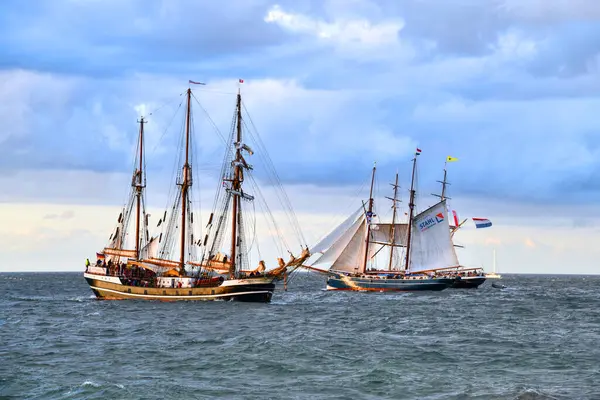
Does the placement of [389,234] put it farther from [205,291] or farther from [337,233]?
[205,291]

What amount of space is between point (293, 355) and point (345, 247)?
93504mm

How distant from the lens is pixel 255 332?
63562 millimetres

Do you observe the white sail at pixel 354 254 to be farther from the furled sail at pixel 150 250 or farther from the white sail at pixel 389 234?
the furled sail at pixel 150 250

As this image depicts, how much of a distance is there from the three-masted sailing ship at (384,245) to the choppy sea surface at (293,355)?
193 feet

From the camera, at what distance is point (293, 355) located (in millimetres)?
50219

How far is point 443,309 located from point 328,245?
48994mm

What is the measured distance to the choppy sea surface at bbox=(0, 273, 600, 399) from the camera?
39.2 m

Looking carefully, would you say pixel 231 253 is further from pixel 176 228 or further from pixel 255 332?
pixel 255 332

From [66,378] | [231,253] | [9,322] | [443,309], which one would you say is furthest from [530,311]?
[66,378]

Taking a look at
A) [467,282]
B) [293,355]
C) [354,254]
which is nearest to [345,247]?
[354,254]

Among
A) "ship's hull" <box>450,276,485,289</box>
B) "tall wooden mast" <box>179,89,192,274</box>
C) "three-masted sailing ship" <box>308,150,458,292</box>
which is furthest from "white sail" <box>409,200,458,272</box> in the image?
"tall wooden mast" <box>179,89,192,274</box>

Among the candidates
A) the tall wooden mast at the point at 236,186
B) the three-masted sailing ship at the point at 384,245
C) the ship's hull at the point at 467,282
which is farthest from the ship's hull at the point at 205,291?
the ship's hull at the point at 467,282

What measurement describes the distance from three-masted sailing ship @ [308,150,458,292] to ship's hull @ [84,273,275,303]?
161 ft

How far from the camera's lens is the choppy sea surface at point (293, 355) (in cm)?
3922
